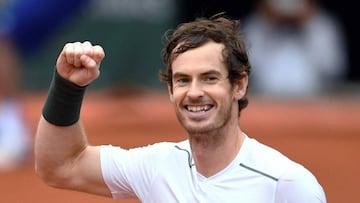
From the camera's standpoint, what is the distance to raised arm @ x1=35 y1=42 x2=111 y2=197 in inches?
168

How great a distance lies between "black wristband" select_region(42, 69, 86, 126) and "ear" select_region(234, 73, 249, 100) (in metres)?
0.54

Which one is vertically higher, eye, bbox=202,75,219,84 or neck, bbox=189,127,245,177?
eye, bbox=202,75,219,84

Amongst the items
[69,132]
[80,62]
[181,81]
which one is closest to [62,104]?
[69,132]

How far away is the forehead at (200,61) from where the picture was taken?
4.20m

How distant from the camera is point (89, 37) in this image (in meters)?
11.0

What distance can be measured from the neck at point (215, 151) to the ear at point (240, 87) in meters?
0.12

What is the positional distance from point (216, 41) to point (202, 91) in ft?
0.78

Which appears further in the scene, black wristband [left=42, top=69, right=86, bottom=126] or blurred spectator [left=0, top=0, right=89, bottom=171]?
blurred spectator [left=0, top=0, right=89, bottom=171]

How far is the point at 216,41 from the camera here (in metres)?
4.32

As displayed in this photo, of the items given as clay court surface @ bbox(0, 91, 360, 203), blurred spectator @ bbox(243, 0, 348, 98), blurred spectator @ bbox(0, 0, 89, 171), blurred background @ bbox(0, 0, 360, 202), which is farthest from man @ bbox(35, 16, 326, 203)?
blurred spectator @ bbox(243, 0, 348, 98)

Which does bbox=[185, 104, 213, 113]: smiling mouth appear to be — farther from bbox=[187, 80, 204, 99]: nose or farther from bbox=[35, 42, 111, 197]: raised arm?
bbox=[35, 42, 111, 197]: raised arm

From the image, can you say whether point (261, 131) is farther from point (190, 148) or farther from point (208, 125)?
point (208, 125)

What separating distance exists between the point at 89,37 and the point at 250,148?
6725mm

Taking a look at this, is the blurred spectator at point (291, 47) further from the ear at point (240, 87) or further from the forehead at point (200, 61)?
the forehead at point (200, 61)
